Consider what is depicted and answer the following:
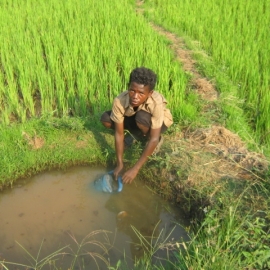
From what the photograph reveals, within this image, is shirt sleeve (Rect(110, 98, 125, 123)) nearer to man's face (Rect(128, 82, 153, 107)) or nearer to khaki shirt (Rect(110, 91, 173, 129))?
khaki shirt (Rect(110, 91, 173, 129))

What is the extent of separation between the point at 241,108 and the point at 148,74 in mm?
1793

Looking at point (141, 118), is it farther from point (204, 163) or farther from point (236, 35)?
point (236, 35)

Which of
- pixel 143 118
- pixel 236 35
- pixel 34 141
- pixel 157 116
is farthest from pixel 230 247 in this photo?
pixel 236 35

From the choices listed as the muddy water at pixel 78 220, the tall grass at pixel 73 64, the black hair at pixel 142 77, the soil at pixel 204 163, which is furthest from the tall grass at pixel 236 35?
the black hair at pixel 142 77

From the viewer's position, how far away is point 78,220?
2.64 m

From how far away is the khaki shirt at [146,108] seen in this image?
107 inches

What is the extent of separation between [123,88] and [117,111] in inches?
46.4

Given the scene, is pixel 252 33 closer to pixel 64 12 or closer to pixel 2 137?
pixel 64 12

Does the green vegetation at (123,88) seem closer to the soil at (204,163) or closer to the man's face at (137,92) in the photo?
the soil at (204,163)

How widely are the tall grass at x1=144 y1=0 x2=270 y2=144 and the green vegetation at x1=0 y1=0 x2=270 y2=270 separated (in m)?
0.02

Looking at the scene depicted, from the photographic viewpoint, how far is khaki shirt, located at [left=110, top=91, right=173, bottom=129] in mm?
2711

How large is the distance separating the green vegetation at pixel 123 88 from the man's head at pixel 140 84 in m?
0.66

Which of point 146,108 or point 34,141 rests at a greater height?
point 146,108

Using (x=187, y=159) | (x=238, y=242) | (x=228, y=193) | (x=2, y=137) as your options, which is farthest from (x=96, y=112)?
(x=238, y=242)
